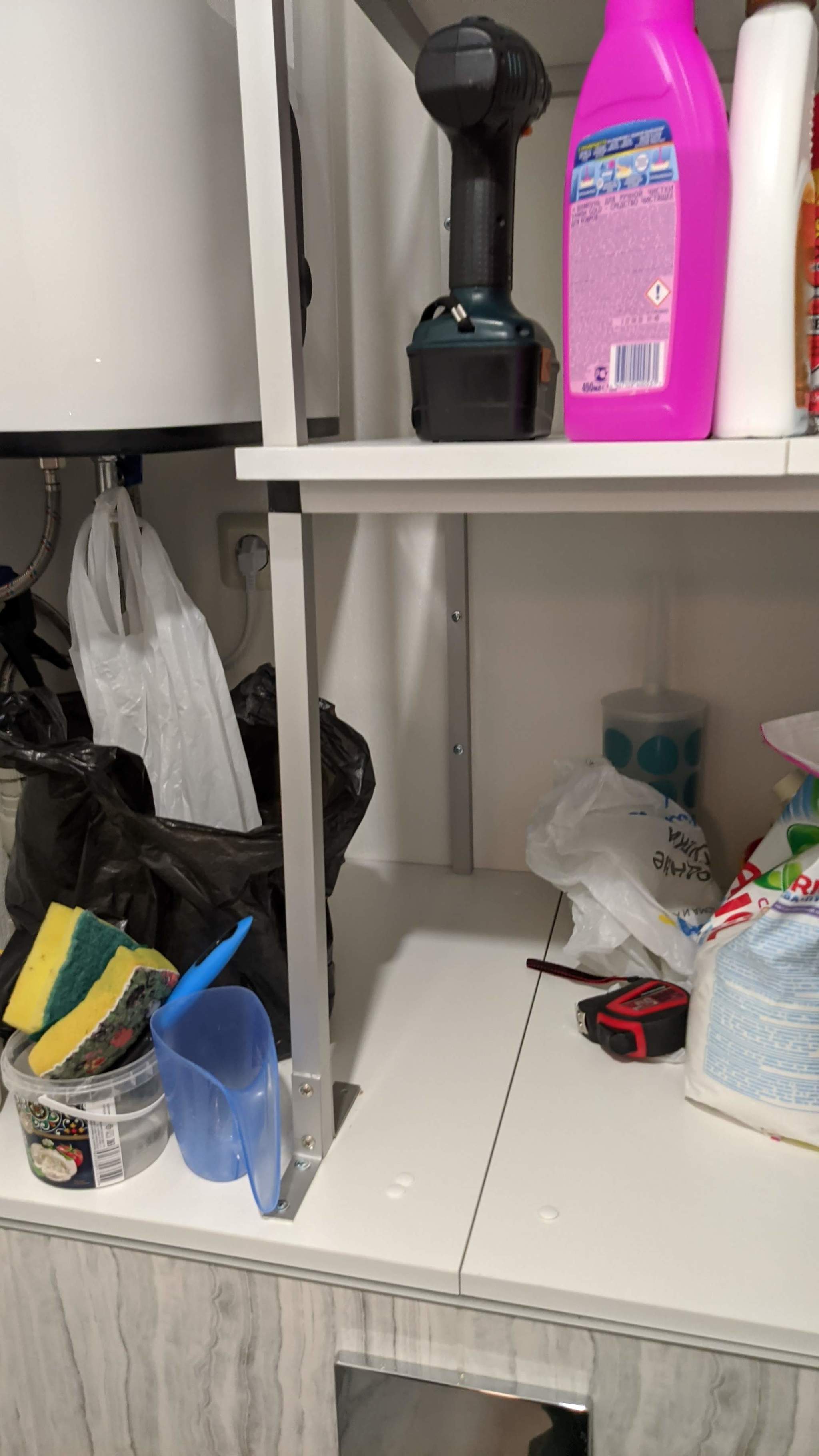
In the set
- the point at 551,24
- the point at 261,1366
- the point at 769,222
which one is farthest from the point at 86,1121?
the point at 551,24

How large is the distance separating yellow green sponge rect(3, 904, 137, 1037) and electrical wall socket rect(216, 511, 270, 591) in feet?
2.00

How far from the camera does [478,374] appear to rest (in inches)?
27.5

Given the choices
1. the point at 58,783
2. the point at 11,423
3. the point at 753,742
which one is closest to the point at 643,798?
the point at 753,742

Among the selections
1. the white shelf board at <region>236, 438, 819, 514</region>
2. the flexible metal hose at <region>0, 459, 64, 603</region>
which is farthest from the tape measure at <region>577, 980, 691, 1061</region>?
the flexible metal hose at <region>0, 459, 64, 603</region>

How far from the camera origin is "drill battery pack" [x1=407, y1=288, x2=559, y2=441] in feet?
2.29

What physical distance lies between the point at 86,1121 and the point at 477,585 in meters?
0.74

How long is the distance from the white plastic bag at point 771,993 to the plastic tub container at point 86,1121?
459 mm

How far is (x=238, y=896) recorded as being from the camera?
2.87ft

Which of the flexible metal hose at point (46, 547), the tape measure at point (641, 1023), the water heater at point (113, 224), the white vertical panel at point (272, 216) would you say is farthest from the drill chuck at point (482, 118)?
the tape measure at point (641, 1023)

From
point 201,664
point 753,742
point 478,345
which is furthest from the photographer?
point 753,742

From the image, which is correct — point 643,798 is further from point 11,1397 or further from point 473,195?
point 11,1397

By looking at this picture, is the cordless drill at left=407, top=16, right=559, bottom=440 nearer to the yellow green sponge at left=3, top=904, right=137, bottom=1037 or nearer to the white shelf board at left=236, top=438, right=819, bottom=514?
the white shelf board at left=236, top=438, right=819, bottom=514

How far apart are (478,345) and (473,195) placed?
15 cm

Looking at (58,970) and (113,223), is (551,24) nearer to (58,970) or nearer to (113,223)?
(113,223)
